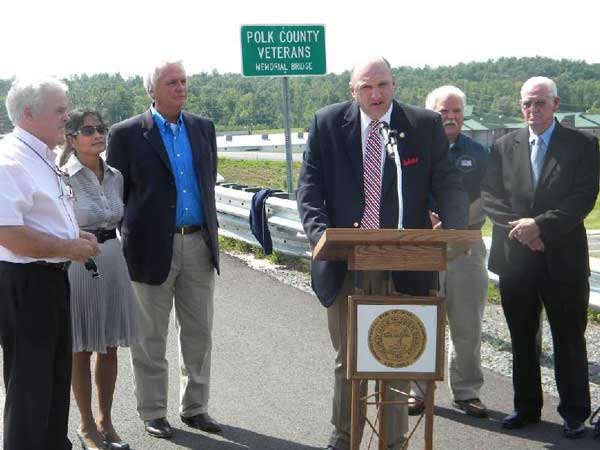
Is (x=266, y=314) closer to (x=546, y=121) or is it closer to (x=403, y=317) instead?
(x=546, y=121)

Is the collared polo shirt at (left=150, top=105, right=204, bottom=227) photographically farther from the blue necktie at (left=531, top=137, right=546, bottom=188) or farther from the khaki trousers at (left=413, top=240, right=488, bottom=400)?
the blue necktie at (left=531, top=137, right=546, bottom=188)

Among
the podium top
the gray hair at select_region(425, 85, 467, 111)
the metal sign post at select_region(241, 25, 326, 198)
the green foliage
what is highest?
the metal sign post at select_region(241, 25, 326, 198)

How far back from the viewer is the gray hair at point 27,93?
4332mm

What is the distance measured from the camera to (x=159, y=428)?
5695 mm

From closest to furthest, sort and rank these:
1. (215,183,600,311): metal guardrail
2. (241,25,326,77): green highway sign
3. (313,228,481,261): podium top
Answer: (313,228,481,261): podium top, (215,183,600,311): metal guardrail, (241,25,326,77): green highway sign

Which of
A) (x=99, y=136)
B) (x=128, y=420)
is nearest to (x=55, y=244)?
(x=99, y=136)

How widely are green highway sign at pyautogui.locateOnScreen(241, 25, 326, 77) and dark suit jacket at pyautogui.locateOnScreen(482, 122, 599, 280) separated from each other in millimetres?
5375

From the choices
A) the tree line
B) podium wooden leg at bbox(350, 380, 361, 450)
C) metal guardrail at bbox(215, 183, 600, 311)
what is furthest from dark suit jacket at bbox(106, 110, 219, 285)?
the tree line

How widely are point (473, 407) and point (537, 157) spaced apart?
5.50 feet

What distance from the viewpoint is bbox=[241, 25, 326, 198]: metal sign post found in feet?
35.4

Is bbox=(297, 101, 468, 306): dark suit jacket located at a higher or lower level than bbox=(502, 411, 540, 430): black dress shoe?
higher

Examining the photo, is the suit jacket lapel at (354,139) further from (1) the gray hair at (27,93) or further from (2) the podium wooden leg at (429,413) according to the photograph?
(1) the gray hair at (27,93)

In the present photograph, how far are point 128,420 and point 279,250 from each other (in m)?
5.17

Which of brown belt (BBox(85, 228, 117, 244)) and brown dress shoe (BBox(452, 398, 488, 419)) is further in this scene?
brown dress shoe (BBox(452, 398, 488, 419))
